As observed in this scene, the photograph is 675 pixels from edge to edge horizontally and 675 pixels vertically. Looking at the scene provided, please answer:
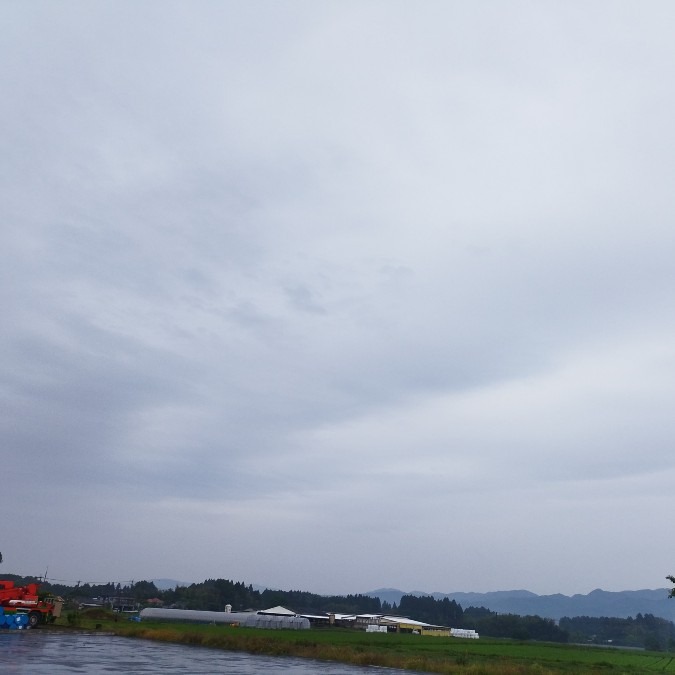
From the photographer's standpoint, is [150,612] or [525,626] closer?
[150,612]

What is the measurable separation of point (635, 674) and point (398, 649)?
877 inches

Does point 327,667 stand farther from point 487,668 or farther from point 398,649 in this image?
point 398,649

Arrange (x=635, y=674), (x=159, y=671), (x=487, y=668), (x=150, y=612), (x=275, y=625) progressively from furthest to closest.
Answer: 1. (x=150, y=612)
2. (x=275, y=625)
3. (x=635, y=674)
4. (x=487, y=668)
5. (x=159, y=671)

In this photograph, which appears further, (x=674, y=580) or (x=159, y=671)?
(x=159, y=671)

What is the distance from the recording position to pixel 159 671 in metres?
34.5

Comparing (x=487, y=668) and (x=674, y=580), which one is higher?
(x=674, y=580)

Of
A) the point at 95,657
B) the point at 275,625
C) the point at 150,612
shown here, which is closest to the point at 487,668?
the point at 95,657

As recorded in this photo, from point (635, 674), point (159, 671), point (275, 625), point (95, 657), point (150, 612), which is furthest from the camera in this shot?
point (150, 612)

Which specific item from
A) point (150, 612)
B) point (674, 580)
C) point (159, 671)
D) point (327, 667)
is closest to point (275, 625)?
point (150, 612)

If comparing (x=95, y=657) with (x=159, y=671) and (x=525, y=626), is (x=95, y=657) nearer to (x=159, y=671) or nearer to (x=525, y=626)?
(x=159, y=671)

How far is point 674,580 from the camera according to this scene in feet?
65.2

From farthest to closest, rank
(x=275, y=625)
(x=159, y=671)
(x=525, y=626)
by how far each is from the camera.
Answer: (x=525, y=626) → (x=275, y=625) → (x=159, y=671)

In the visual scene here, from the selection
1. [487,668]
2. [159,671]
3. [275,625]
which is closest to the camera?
[159,671]

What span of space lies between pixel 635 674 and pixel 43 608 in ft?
170
